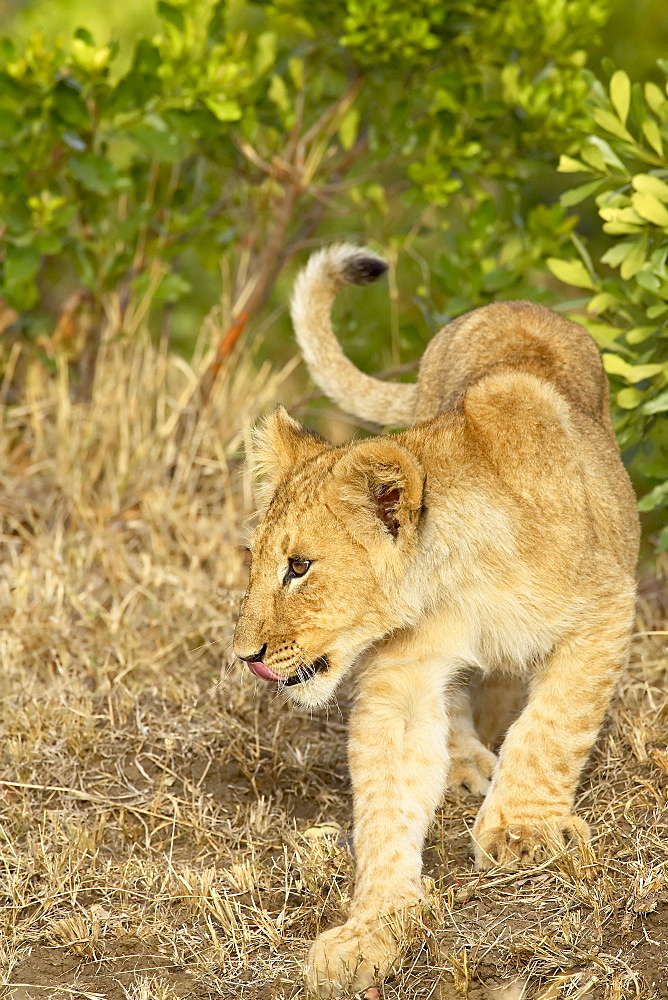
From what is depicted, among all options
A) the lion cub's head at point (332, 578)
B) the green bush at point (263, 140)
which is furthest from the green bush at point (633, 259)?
the lion cub's head at point (332, 578)

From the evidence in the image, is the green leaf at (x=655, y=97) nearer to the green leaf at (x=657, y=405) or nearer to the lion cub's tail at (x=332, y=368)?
the green leaf at (x=657, y=405)

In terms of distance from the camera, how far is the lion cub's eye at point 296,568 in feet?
10.5

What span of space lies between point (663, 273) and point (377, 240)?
228 cm

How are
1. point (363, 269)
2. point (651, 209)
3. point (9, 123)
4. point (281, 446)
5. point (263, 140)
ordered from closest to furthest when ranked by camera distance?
point (281, 446), point (651, 209), point (363, 269), point (9, 123), point (263, 140)

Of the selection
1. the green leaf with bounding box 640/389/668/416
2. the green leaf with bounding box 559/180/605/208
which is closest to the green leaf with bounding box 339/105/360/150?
the green leaf with bounding box 559/180/605/208

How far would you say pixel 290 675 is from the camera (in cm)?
321

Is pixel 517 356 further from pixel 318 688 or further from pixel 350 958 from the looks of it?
pixel 350 958

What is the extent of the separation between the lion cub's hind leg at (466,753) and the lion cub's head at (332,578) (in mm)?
505

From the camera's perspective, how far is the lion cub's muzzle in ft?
10.5

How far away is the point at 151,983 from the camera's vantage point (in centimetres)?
283

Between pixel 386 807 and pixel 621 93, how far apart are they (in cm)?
247

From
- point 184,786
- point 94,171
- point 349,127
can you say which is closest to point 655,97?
point 349,127

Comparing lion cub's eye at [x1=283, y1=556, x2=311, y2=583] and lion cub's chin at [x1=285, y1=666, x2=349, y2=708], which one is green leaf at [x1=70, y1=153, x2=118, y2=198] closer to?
lion cub's eye at [x1=283, y1=556, x2=311, y2=583]

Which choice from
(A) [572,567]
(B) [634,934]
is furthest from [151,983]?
(A) [572,567]
